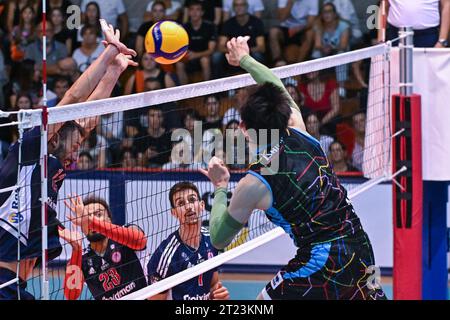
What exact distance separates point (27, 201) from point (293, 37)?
22.5 feet

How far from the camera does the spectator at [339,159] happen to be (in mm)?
10352

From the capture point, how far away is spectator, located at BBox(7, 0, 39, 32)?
12531 mm

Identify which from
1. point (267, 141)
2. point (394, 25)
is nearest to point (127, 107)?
point (267, 141)

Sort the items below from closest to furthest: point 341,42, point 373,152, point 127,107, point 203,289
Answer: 1. point 127,107
2. point 203,289
3. point 373,152
4. point 341,42

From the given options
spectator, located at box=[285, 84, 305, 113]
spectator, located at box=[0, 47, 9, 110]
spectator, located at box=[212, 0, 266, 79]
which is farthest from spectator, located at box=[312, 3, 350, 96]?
spectator, located at box=[0, 47, 9, 110]

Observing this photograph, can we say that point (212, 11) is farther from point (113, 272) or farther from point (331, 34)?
point (113, 272)

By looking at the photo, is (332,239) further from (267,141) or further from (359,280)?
(267,141)

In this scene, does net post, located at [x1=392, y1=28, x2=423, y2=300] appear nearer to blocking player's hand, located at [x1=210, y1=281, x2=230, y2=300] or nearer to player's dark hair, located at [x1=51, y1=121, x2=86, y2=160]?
blocking player's hand, located at [x1=210, y1=281, x2=230, y2=300]

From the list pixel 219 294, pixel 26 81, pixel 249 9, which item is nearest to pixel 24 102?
pixel 26 81

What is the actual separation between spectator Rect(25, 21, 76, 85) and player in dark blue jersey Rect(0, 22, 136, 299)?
6201 millimetres

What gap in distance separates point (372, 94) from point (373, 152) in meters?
0.53

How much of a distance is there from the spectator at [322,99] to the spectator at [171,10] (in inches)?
77.9

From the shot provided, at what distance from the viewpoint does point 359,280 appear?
517 centimetres

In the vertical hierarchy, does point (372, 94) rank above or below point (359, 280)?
above
